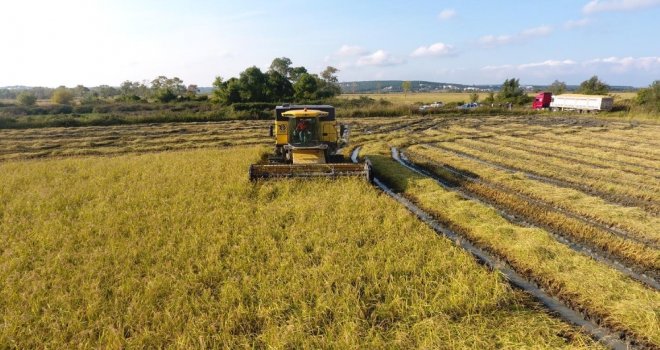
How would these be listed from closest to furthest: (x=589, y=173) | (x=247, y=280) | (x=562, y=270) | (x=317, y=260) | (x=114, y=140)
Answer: (x=247, y=280) → (x=562, y=270) → (x=317, y=260) → (x=589, y=173) → (x=114, y=140)

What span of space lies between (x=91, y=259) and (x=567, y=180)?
38.1 feet

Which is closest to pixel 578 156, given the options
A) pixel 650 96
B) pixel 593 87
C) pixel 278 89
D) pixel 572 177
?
pixel 572 177

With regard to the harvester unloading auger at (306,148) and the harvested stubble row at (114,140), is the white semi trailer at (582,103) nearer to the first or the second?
the harvested stubble row at (114,140)

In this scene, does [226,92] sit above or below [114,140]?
above

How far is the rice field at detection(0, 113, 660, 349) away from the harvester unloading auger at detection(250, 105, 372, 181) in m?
0.56

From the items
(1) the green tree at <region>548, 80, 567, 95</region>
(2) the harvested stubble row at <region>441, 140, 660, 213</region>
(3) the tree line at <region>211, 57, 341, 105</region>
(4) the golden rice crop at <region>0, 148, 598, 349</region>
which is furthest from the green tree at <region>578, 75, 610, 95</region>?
(4) the golden rice crop at <region>0, 148, 598, 349</region>

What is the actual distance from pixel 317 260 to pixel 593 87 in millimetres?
64226

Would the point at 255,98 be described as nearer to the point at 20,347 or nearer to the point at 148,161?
the point at 148,161

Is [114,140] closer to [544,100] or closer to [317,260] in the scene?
[317,260]

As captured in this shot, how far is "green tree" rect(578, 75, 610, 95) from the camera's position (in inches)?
2052

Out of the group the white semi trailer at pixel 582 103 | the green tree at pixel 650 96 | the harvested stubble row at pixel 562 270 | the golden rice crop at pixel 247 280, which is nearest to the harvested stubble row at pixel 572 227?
the harvested stubble row at pixel 562 270

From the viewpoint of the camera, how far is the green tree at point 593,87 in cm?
5212

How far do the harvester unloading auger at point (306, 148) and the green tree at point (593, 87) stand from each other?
55924mm

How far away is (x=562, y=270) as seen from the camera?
5059 mm
